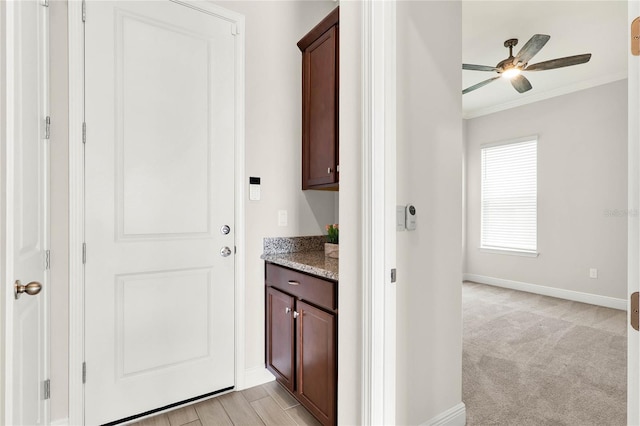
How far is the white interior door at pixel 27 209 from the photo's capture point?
978 millimetres

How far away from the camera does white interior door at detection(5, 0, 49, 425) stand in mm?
978

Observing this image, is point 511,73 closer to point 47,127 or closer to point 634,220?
point 634,220

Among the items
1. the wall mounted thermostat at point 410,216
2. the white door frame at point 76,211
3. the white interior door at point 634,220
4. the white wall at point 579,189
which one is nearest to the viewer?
the white interior door at point 634,220

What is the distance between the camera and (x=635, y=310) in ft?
2.08

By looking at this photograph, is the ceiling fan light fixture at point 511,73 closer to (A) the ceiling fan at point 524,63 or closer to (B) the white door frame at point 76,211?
(A) the ceiling fan at point 524,63

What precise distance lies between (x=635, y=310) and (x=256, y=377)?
2148 millimetres

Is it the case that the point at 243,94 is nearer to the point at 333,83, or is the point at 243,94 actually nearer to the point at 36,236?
the point at 333,83

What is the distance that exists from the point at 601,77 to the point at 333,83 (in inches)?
162

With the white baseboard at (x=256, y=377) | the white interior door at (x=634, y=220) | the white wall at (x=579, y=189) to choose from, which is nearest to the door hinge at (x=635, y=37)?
the white interior door at (x=634, y=220)

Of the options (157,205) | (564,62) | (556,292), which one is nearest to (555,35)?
(564,62)

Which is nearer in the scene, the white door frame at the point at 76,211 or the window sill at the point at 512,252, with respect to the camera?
the white door frame at the point at 76,211

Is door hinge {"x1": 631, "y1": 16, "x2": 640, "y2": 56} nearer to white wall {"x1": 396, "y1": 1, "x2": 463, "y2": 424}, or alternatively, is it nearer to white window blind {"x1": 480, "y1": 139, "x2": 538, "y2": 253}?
white wall {"x1": 396, "y1": 1, "x2": 463, "y2": 424}

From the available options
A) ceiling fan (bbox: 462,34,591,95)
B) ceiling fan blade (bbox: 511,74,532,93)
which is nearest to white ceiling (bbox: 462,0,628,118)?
ceiling fan (bbox: 462,34,591,95)

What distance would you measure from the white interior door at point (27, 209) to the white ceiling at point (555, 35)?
3021 millimetres
